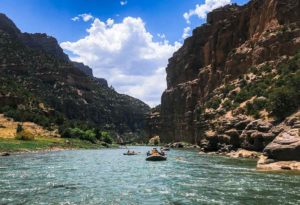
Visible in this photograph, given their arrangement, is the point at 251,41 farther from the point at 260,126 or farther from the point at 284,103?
the point at 260,126

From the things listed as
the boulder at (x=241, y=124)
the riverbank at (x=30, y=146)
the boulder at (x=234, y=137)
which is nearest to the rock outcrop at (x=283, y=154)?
the boulder at (x=234, y=137)

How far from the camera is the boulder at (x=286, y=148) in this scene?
51125 mm

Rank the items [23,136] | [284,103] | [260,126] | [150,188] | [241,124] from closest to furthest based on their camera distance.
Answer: [150,188] < [284,103] < [260,126] < [241,124] < [23,136]

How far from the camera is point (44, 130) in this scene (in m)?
140

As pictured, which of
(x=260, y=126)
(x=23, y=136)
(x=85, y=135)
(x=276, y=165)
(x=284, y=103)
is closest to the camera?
(x=276, y=165)

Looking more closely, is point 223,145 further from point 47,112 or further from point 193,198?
point 47,112

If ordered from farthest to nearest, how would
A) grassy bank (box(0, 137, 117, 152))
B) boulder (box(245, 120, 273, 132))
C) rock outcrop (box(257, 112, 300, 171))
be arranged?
grassy bank (box(0, 137, 117, 152)) < boulder (box(245, 120, 273, 132)) < rock outcrop (box(257, 112, 300, 171))

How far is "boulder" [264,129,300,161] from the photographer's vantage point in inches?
2013

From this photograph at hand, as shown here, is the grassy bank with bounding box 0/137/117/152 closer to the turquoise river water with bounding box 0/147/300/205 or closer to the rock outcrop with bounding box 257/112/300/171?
the turquoise river water with bounding box 0/147/300/205

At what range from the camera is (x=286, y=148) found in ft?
170

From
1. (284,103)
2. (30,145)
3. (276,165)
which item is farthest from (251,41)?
(276,165)

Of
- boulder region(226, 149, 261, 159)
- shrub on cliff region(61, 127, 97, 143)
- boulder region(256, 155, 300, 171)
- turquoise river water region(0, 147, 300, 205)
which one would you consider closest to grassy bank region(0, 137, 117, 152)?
shrub on cliff region(61, 127, 97, 143)

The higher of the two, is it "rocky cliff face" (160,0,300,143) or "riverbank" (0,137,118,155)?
"rocky cliff face" (160,0,300,143)

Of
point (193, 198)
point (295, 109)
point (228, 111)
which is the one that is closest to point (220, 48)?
point (228, 111)
